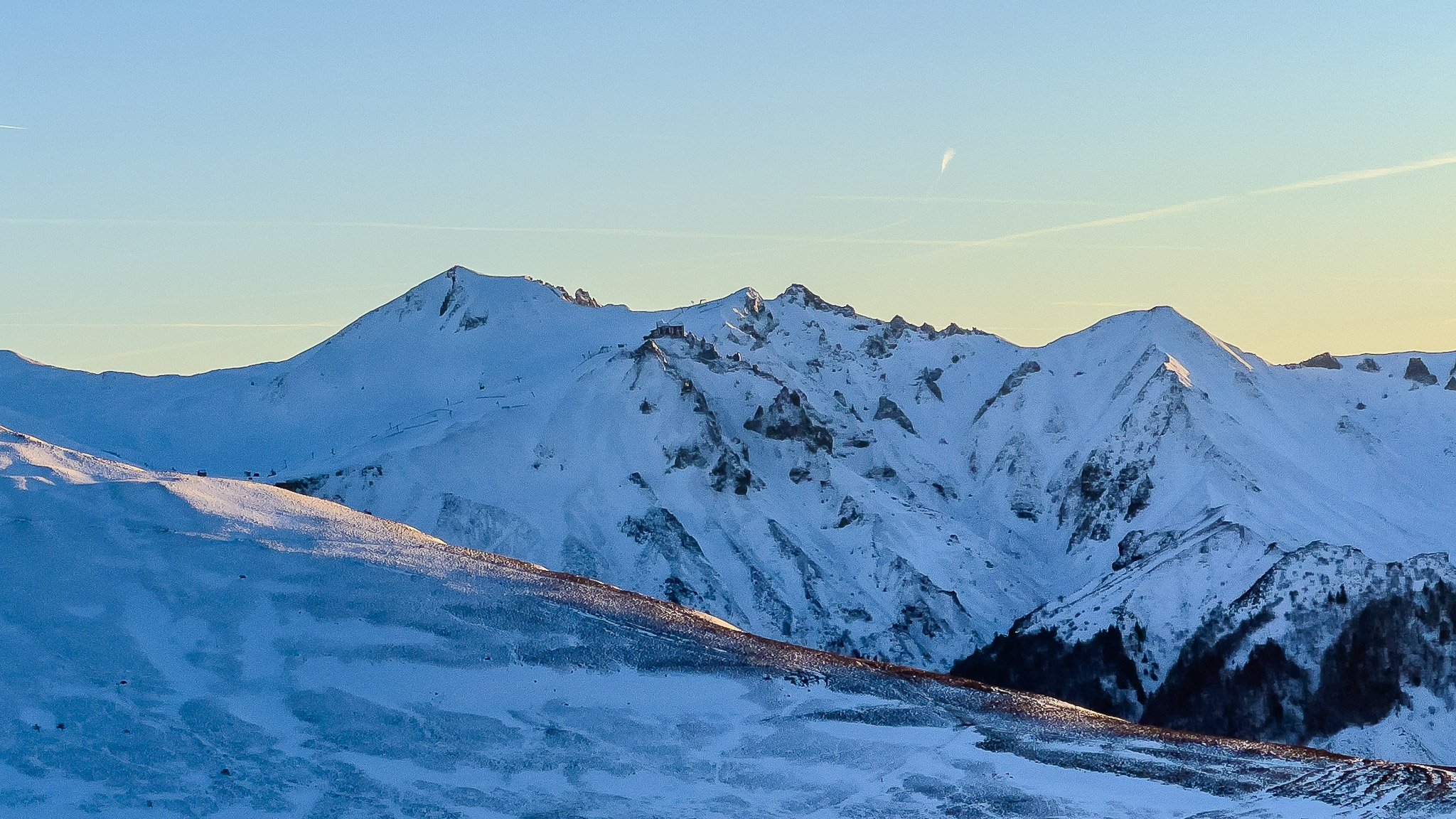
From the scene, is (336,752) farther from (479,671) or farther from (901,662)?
(901,662)

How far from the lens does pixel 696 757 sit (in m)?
64.6

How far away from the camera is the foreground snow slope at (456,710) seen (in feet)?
198

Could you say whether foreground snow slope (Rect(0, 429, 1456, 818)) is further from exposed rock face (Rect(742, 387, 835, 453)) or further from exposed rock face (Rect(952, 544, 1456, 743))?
exposed rock face (Rect(742, 387, 835, 453))

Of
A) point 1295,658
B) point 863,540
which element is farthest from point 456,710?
point 863,540

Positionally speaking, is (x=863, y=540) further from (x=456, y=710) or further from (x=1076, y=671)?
(x=456, y=710)

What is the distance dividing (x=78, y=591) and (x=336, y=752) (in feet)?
53.1

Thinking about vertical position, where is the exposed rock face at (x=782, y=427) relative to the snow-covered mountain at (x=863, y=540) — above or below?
above

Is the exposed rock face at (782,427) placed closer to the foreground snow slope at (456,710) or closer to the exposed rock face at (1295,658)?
the exposed rock face at (1295,658)

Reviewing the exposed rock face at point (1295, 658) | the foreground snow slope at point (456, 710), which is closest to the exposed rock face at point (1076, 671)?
the exposed rock face at point (1295, 658)

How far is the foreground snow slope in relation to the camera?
6038 cm

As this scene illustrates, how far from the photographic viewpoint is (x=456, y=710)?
218 ft

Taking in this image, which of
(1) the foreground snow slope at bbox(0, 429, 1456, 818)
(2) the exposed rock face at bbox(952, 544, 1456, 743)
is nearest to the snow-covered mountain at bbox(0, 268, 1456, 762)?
(2) the exposed rock face at bbox(952, 544, 1456, 743)

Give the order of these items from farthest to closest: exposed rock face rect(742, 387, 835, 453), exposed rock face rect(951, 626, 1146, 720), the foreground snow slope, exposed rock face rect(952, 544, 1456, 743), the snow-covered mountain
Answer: exposed rock face rect(742, 387, 835, 453), exposed rock face rect(951, 626, 1146, 720), the snow-covered mountain, exposed rock face rect(952, 544, 1456, 743), the foreground snow slope

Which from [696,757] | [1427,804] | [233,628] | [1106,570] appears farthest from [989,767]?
[1106,570]
